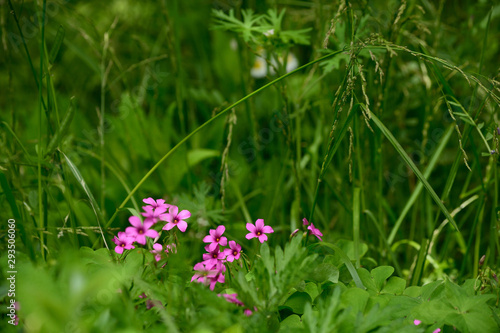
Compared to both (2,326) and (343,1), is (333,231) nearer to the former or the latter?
(343,1)

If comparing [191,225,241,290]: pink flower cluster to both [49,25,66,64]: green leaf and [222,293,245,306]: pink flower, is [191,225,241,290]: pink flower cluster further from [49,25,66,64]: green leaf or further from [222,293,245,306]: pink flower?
[49,25,66,64]: green leaf

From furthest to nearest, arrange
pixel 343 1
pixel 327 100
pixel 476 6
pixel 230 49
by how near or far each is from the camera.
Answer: pixel 230 49 < pixel 476 6 < pixel 327 100 < pixel 343 1

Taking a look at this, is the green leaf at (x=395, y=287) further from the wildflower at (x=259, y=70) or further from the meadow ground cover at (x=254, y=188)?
the wildflower at (x=259, y=70)

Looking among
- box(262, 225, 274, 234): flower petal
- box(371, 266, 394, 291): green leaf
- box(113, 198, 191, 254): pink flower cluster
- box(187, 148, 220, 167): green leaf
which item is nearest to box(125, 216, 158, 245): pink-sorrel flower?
box(113, 198, 191, 254): pink flower cluster

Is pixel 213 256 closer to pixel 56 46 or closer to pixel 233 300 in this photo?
pixel 233 300

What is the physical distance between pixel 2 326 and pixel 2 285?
4.7 inches

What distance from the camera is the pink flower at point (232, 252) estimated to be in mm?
1000

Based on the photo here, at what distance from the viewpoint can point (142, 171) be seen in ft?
6.28

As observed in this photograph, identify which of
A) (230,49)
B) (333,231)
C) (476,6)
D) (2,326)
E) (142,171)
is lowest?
(333,231)

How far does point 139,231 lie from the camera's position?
0.91 m

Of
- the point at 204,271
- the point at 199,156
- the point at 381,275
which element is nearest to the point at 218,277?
the point at 204,271

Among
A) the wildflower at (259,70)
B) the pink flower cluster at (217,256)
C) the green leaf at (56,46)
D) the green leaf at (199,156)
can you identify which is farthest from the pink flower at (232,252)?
the wildflower at (259,70)

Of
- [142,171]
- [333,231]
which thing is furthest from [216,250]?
[142,171]

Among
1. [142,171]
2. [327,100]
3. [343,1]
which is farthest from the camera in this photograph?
[142,171]
